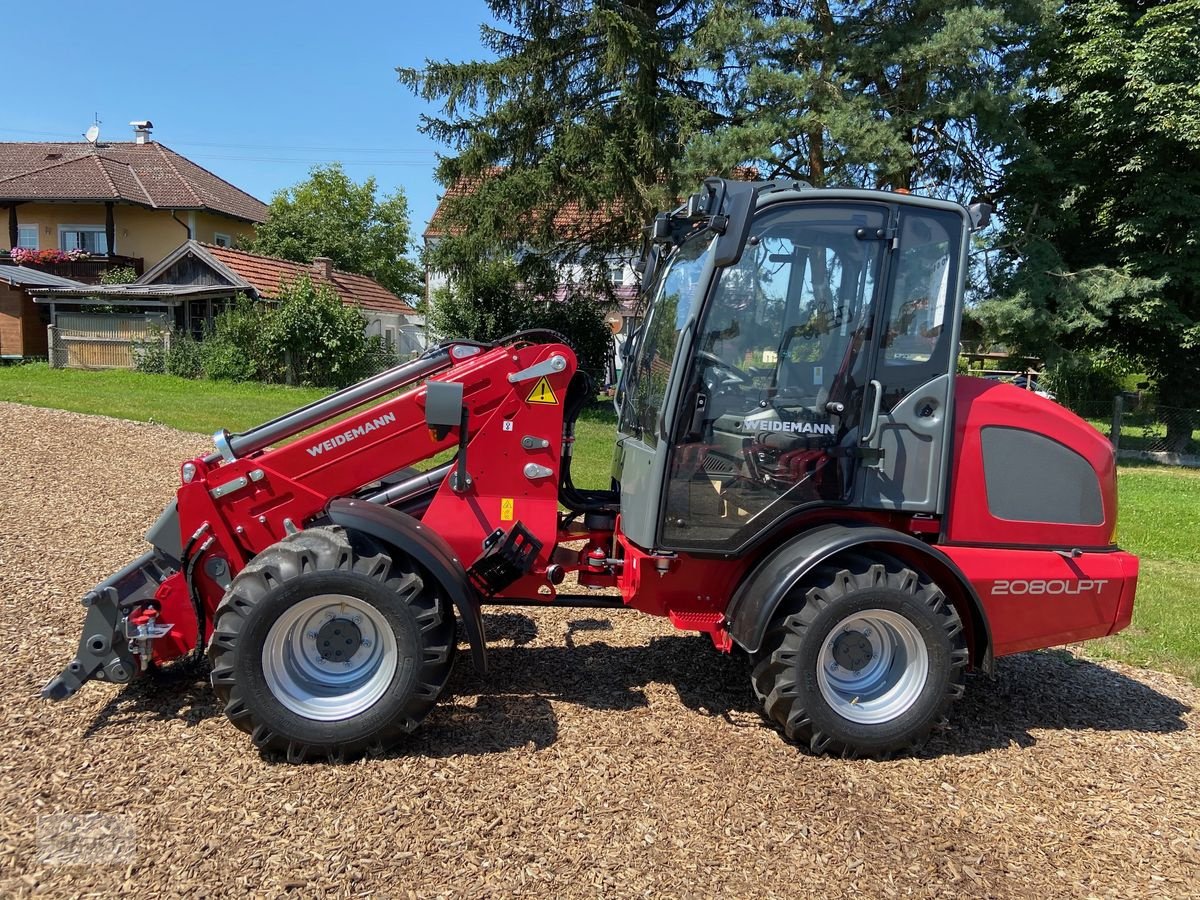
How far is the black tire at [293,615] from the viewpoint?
3.49 m

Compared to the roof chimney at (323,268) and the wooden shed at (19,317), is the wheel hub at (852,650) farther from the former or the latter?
the wooden shed at (19,317)

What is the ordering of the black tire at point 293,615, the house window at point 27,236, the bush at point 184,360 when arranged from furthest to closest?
1. the house window at point 27,236
2. the bush at point 184,360
3. the black tire at point 293,615

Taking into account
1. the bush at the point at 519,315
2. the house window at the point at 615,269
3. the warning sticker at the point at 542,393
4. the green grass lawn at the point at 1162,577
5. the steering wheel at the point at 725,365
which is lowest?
the green grass lawn at the point at 1162,577

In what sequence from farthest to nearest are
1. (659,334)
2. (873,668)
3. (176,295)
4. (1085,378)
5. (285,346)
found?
(176,295) → (1085,378) → (285,346) → (659,334) → (873,668)

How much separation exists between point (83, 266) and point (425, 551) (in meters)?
32.5

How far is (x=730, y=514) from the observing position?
12.8 ft

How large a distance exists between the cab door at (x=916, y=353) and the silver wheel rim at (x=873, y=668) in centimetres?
56

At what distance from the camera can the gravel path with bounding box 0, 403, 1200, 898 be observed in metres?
2.93

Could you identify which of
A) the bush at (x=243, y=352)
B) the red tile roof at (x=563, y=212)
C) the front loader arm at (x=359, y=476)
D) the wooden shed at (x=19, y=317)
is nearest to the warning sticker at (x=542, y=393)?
the front loader arm at (x=359, y=476)

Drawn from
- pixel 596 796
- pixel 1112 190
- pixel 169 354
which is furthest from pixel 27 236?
pixel 596 796

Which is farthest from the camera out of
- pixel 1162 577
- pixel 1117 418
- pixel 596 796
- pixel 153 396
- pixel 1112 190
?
pixel 153 396

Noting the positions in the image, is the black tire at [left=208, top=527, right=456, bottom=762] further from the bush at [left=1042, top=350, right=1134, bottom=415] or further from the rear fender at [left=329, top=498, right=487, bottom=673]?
the bush at [left=1042, top=350, right=1134, bottom=415]

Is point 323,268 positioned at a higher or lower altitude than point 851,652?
higher

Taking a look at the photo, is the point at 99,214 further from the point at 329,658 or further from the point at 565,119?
the point at 329,658
